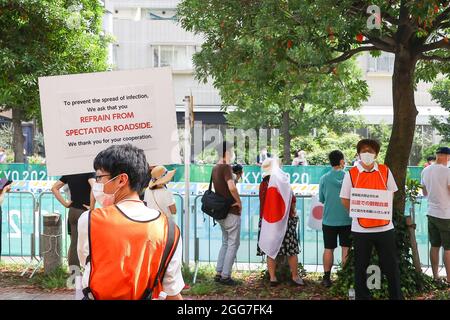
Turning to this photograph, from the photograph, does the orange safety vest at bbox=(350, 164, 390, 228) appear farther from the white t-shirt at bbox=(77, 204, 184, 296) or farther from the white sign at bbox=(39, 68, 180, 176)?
the white t-shirt at bbox=(77, 204, 184, 296)

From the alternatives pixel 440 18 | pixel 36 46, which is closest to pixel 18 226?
pixel 36 46

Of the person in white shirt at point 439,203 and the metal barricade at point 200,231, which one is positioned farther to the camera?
the metal barricade at point 200,231

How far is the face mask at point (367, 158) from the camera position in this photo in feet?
22.1

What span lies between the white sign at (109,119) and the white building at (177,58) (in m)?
26.9

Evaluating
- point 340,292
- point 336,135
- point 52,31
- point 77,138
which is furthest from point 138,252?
point 336,135

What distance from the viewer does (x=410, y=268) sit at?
7.99 m

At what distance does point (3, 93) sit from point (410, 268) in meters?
5.76

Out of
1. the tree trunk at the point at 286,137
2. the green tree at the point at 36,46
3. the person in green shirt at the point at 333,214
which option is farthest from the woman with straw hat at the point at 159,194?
the tree trunk at the point at 286,137

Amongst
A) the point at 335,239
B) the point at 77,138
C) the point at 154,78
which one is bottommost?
the point at 335,239

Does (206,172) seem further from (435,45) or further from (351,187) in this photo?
(351,187)

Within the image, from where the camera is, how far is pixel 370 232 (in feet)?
21.7

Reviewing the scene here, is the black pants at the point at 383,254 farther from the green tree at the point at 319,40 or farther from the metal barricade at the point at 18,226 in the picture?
the metal barricade at the point at 18,226
